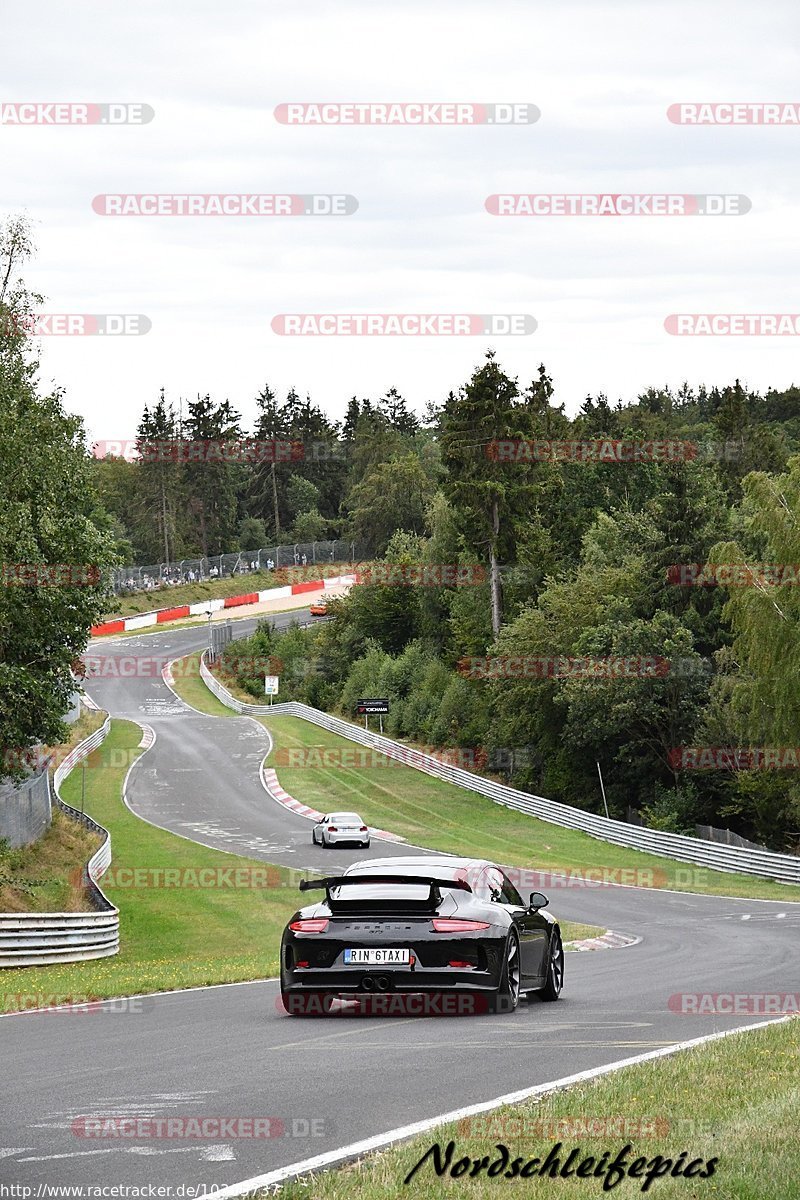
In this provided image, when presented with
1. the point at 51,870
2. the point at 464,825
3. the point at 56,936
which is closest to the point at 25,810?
the point at 51,870

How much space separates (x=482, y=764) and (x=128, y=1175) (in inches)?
2588

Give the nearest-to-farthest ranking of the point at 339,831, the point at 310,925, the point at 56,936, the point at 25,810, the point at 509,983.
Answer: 1. the point at 310,925
2. the point at 509,983
3. the point at 56,936
4. the point at 25,810
5. the point at 339,831

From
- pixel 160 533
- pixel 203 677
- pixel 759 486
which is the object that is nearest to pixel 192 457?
pixel 160 533

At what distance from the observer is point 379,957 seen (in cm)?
1170

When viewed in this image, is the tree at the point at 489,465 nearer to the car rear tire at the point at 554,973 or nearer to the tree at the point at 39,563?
the tree at the point at 39,563

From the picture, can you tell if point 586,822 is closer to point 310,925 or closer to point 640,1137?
point 310,925

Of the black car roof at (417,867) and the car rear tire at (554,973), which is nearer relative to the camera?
the black car roof at (417,867)

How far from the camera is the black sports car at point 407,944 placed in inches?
461

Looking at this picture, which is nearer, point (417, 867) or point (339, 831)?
point (417, 867)

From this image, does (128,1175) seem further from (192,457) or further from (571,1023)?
(192,457)

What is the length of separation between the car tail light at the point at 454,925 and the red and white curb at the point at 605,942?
1252 cm

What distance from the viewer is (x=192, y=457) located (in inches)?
5778

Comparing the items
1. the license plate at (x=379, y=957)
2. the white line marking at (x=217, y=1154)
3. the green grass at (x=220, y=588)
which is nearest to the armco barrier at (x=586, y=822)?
the license plate at (x=379, y=957)

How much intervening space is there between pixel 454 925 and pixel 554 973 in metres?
2.37
